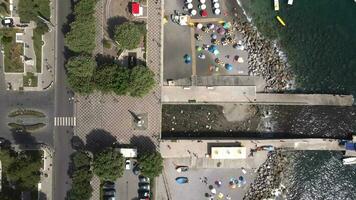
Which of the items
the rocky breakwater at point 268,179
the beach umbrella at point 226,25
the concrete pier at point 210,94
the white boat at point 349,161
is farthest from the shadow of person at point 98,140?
the white boat at point 349,161

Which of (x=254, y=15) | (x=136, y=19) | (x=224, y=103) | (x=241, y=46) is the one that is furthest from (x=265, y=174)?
(x=136, y=19)

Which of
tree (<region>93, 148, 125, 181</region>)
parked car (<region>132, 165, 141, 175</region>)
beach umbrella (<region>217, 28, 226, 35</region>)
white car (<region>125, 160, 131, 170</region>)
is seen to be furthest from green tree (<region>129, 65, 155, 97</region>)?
beach umbrella (<region>217, 28, 226, 35</region>)

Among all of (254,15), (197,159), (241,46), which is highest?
(254,15)

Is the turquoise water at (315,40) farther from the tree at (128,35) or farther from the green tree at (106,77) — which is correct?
the green tree at (106,77)

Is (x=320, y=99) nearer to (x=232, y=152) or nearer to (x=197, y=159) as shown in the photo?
(x=232, y=152)

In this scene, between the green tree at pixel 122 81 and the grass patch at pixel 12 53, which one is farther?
the grass patch at pixel 12 53
